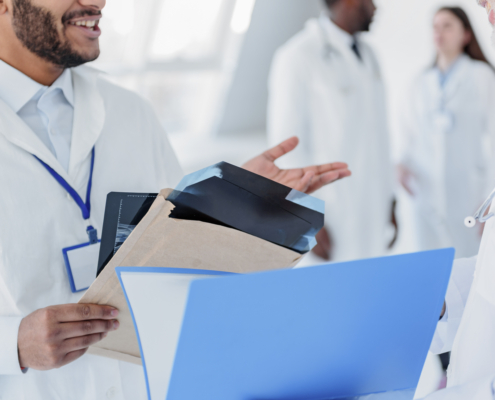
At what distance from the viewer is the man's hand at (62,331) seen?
820 mm

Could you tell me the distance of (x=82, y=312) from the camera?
81cm

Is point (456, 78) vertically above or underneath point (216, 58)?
above

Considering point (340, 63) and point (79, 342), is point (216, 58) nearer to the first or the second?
point (340, 63)

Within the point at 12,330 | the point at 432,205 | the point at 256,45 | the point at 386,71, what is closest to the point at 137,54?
the point at 256,45

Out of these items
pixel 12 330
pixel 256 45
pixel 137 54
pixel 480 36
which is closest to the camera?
pixel 12 330

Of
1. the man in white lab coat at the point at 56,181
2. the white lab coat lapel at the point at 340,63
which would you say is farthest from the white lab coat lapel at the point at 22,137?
the white lab coat lapel at the point at 340,63

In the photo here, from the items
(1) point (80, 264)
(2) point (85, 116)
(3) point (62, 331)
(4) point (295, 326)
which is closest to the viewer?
(4) point (295, 326)

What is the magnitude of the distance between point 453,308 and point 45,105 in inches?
40.4

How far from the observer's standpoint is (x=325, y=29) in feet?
8.15

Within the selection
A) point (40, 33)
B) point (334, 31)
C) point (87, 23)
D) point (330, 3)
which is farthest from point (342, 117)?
point (40, 33)

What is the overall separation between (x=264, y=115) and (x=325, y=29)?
137 inches

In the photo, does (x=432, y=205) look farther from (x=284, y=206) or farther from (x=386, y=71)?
(x=284, y=206)

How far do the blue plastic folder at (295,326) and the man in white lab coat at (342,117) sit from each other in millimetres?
1668

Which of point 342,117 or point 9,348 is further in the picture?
point 342,117
